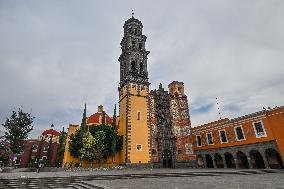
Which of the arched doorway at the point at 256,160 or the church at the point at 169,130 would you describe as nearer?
the church at the point at 169,130

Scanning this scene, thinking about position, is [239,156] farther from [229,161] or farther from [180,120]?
[180,120]

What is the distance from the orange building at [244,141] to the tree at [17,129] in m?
30.9

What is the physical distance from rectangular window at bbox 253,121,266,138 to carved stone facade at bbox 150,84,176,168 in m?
12.5

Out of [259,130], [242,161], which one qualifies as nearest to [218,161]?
[242,161]

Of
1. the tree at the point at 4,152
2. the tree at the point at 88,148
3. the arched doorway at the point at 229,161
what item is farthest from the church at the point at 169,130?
the tree at the point at 4,152

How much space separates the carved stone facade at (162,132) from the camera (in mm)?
33062

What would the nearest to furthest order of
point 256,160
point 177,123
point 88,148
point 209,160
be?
point 88,148 < point 256,160 < point 177,123 < point 209,160

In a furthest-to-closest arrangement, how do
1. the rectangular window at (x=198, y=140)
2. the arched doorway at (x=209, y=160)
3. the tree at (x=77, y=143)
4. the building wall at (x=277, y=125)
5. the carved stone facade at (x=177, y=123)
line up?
A: the rectangular window at (x=198, y=140) < the arched doorway at (x=209, y=160) < the carved stone facade at (x=177, y=123) < the tree at (x=77, y=143) < the building wall at (x=277, y=125)

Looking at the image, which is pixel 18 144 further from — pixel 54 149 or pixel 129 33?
pixel 129 33

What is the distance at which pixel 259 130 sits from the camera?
93.1ft

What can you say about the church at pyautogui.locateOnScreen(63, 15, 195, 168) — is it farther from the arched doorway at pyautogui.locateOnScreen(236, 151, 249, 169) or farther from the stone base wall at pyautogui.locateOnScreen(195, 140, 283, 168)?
the arched doorway at pyautogui.locateOnScreen(236, 151, 249, 169)

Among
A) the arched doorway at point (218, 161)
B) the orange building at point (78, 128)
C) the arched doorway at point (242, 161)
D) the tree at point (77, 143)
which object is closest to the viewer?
the orange building at point (78, 128)

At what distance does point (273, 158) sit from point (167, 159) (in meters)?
15.2

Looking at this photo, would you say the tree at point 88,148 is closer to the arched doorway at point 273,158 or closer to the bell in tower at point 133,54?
the bell in tower at point 133,54
